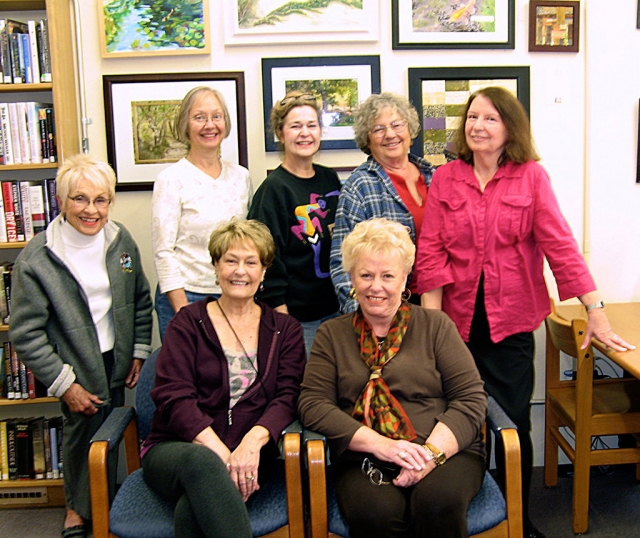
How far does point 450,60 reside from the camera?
2.83 metres

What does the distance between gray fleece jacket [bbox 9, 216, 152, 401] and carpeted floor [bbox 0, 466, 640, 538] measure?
2.60ft

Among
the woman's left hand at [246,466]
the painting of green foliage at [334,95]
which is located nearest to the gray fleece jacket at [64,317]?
the woman's left hand at [246,466]

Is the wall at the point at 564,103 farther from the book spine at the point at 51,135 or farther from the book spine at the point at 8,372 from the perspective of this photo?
the book spine at the point at 8,372

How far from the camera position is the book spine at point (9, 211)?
8.62 feet

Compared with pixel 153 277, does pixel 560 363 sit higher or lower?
lower

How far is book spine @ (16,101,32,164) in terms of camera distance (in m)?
2.60

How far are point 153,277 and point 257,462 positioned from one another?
4.43 feet

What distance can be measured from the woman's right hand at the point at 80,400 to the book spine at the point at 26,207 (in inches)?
30.2

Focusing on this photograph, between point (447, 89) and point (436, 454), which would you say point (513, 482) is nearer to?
point (436, 454)

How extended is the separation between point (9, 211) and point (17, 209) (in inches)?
1.3

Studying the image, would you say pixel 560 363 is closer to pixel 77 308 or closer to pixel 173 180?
pixel 173 180

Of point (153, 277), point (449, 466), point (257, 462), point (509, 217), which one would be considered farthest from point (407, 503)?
point (153, 277)

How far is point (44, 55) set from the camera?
2.57m

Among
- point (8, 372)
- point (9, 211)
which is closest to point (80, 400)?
point (8, 372)
